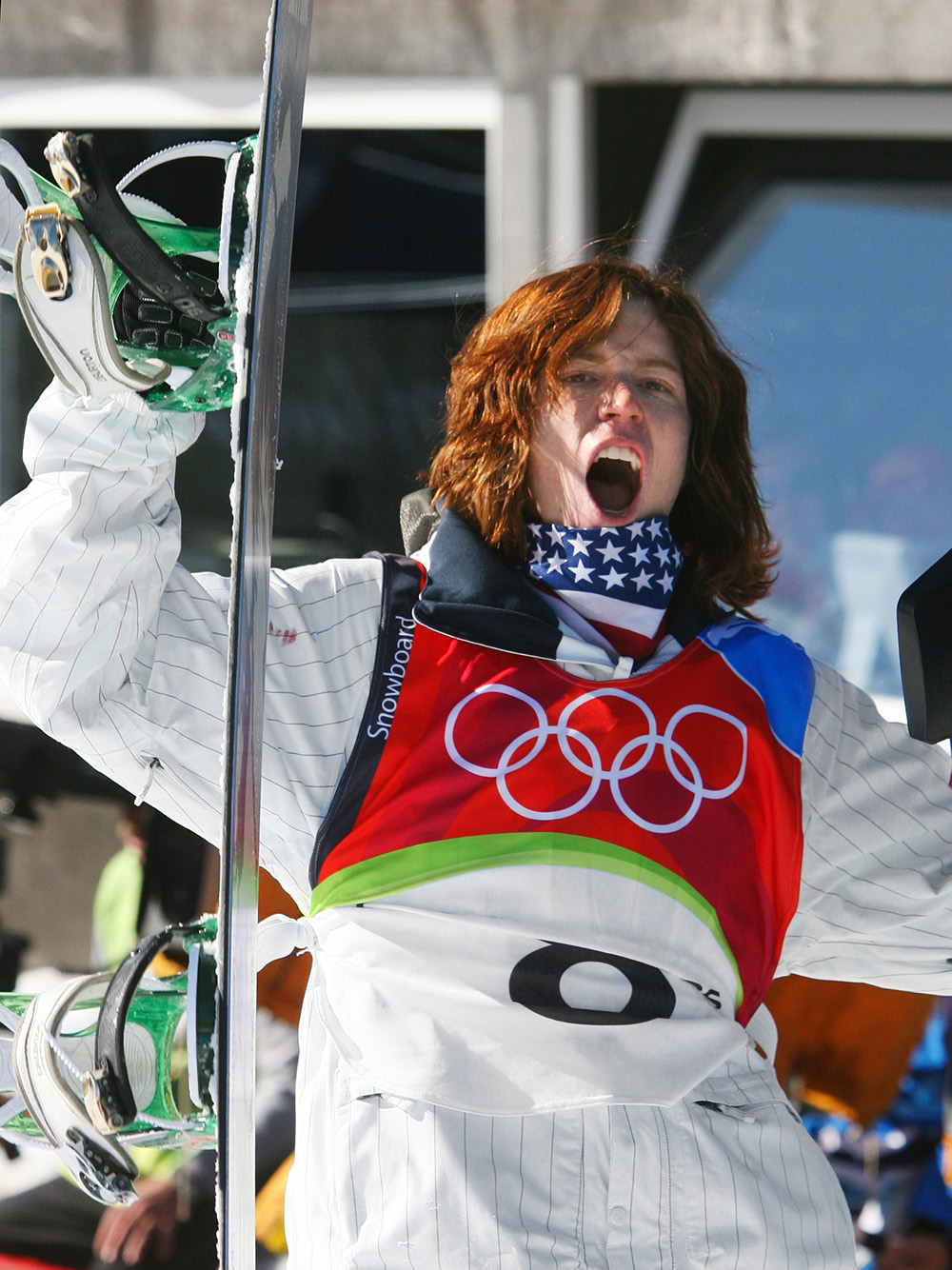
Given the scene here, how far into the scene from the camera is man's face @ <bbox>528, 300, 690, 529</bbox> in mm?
Answer: 1515

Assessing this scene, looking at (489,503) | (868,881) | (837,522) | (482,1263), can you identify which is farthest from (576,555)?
(837,522)

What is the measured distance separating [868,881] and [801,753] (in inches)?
7.1

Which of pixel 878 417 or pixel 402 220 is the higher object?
pixel 402 220

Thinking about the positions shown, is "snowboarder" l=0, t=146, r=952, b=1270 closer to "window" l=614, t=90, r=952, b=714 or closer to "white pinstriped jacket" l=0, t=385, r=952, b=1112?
"white pinstriped jacket" l=0, t=385, r=952, b=1112

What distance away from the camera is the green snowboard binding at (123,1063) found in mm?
1152

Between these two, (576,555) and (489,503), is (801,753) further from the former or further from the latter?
(489,503)

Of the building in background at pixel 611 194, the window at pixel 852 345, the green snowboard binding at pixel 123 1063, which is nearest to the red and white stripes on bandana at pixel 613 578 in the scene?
the green snowboard binding at pixel 123 1063

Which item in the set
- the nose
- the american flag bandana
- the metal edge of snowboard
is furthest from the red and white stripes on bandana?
the metal edge of snowboard

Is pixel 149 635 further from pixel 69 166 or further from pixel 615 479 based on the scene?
pixel 615 479

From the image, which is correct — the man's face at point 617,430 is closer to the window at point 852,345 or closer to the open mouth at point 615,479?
the open mouth at point 615,479

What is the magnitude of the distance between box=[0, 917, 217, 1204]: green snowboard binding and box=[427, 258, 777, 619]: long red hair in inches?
23.9

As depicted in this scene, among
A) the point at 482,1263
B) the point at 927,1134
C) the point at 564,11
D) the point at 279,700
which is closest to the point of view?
the point at 482,1263

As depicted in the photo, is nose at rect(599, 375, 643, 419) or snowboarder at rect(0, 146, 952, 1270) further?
nose at rect(599, 375, 643, 419)

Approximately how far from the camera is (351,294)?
13.0 ft
